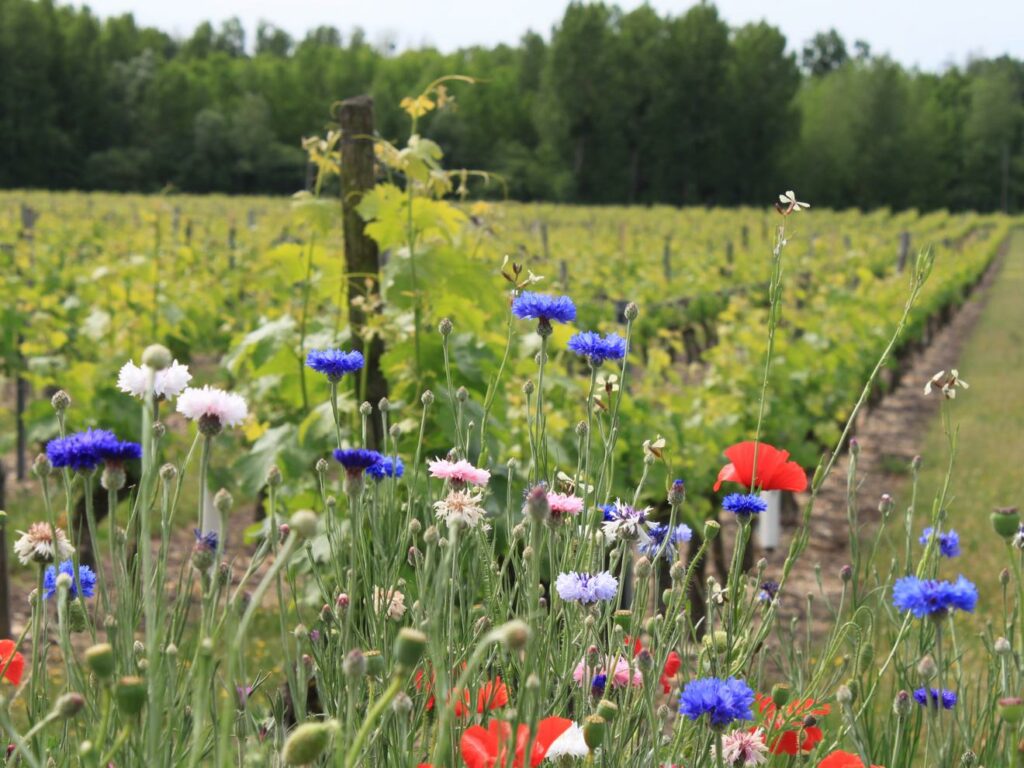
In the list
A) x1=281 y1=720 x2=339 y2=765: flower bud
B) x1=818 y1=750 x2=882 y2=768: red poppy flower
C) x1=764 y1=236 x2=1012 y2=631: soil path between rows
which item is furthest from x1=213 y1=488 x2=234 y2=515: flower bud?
x1=764 y1=236 x2=1012 y2=631: soil path between rows

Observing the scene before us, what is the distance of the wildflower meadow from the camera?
0.91m

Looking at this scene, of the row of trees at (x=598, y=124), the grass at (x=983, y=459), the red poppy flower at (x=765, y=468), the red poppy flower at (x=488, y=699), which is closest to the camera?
the red poppy flower at (x=488, y=699)

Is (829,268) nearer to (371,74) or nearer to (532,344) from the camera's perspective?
(532,344)

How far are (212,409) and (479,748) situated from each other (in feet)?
1.12

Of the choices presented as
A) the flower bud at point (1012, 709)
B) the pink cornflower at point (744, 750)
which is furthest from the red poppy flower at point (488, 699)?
the flower bud at point (1012, 709)

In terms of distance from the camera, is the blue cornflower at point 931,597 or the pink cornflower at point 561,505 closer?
the blue cornflower at point 931,597

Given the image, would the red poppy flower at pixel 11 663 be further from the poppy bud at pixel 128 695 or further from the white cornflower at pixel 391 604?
the poppy bud at pixel 128 695

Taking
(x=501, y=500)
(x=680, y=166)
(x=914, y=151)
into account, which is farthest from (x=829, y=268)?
(x=914, y=151)

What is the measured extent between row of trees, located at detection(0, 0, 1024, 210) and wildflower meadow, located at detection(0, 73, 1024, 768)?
47.6 m

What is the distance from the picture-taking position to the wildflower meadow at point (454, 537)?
91 cm

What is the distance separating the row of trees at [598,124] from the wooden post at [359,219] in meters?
49.8

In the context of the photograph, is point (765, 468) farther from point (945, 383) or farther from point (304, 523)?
point (304, 523)

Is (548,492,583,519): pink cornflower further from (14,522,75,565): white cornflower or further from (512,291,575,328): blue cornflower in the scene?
(14,522,75,565): white cornflower

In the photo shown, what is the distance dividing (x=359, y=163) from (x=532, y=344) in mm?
660
